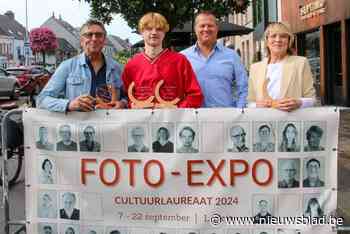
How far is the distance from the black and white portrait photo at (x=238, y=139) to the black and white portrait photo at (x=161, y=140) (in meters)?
Answer: 0.38

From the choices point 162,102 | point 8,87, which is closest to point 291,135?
point 162,102

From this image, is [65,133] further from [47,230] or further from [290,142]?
[290,142]

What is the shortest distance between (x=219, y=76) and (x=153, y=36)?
2.35 ft

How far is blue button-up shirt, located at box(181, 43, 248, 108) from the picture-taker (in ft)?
16.4

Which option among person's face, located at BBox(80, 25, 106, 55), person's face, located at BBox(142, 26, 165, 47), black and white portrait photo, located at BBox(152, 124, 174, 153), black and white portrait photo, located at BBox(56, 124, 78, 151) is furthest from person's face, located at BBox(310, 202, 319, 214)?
person's face, located at BBox(80, 25, 106, 55)

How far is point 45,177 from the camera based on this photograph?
446cm

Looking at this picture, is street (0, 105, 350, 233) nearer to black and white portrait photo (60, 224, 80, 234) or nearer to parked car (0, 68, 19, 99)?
black and white portrait photo (60, 224, 80, 234)

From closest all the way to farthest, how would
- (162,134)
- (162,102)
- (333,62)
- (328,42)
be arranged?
(162,134) < (162,102) < (333,62) < (328,42)

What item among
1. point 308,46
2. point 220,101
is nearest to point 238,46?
point 308,46

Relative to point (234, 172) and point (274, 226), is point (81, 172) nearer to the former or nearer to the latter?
point (234, 172)

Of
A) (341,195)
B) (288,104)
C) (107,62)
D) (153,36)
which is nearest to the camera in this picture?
(288,104)

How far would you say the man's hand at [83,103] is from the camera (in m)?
4.30

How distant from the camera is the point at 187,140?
425 cm

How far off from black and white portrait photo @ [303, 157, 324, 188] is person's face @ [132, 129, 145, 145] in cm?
108
